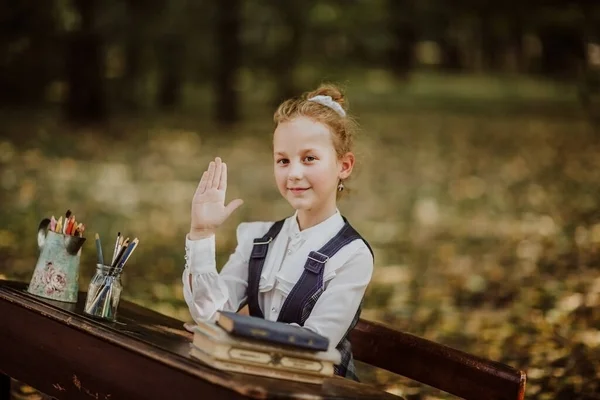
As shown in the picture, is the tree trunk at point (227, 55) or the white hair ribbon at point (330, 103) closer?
the white hair ribbon at point (330, 103)

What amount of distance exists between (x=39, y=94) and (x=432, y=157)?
8958mm

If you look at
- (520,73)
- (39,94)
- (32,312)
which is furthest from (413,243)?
(520,73)

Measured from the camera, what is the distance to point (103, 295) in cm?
364

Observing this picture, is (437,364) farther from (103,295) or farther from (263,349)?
(103,295)

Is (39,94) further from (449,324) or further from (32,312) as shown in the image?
(32,312)

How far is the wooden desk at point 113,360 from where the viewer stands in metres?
2.85

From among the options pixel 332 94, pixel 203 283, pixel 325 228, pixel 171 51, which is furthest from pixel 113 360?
pixel 171 51

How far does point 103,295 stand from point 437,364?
1.16m

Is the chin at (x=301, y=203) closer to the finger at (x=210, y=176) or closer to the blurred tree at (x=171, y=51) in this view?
the finger at (x=210, y=176)

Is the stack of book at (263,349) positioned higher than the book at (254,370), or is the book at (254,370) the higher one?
the stack of book at (263,349)

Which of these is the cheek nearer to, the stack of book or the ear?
the ear

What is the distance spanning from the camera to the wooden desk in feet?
9.34

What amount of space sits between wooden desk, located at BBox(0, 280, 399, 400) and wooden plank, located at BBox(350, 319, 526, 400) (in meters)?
0.62

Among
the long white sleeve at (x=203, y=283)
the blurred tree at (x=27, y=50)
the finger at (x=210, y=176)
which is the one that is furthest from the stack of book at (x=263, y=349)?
the blurred tree at (x=27, y=50)
